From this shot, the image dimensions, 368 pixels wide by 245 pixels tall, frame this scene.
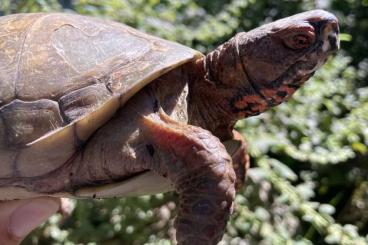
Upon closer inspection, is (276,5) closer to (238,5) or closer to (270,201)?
(238,5)

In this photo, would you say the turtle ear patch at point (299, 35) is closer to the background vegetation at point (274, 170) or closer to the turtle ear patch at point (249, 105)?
the turtle ear patch at point (249, 105)

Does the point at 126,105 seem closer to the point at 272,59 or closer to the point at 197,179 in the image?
the point at 197,179

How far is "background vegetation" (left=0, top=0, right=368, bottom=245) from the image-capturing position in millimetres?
1925

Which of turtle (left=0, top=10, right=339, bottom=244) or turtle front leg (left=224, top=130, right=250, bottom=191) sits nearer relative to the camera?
turtle (left=0, top=10, right=339, bottom=244)

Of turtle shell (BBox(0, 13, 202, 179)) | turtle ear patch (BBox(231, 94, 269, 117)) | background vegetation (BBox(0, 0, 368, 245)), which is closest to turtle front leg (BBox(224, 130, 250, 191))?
turtle ear patch (BBox(231, 94, 269, 117))

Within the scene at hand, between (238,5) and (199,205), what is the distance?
1662 millimetres

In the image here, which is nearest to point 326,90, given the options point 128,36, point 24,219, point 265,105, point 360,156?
point 360,156

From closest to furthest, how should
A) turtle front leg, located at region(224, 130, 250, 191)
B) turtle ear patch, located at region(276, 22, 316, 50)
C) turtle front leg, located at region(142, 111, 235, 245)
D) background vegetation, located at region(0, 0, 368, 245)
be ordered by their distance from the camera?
turtle front leg, located at region(142, 111, 235, 245) → turtle ear patch, located at region(276, 22, 316, 50) → turtle front leg, located at region(224, 130, 250, 191) → background vegetation, located at region(0, 0, 368, 245)

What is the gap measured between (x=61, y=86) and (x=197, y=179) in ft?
1.22

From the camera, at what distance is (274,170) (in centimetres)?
201

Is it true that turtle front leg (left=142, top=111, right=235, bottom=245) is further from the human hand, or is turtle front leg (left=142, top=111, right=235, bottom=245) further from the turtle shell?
the human hand

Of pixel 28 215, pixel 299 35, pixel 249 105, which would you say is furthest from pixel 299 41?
pixel 28 215

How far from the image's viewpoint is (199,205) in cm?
112

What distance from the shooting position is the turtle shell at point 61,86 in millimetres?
1190
